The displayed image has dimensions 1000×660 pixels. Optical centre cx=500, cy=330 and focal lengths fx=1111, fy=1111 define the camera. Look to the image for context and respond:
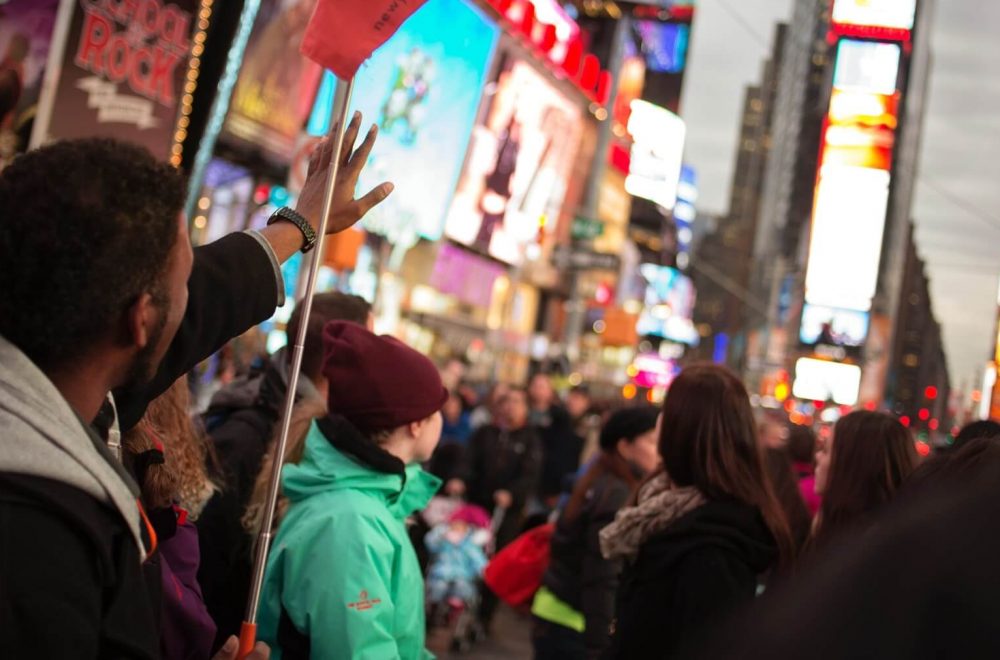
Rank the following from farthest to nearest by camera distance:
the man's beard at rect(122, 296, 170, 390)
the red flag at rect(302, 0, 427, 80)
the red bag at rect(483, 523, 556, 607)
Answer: the red bag at rect(483, 523, 556, 607) → the red flag at rect(302, 0, 427, 80) → the man's beard at rect(122, 296, 170, 390)

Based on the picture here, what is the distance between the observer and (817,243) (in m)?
62.1

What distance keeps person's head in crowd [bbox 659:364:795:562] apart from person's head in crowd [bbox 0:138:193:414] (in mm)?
2604

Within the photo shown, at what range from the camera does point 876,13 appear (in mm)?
62250

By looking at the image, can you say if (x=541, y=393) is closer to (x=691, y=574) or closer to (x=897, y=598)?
(x=691, y=574)

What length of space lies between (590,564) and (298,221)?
133 inches

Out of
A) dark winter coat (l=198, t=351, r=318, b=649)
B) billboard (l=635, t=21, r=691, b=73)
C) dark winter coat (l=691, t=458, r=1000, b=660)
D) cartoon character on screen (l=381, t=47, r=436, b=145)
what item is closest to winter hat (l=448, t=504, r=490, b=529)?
dark winter coat (l=198, t=351, r=318, b=649)

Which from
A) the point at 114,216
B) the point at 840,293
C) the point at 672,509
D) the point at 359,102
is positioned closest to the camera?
the point at 114,216

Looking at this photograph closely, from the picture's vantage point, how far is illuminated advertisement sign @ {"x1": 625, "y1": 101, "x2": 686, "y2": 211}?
6738 cm

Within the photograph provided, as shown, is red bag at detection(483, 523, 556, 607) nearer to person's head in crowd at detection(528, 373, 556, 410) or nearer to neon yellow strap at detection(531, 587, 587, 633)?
neon yellow strap at detection(531, 587, 587, 633)

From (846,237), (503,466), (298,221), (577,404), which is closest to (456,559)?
(503,466)

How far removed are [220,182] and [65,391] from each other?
20.4 m

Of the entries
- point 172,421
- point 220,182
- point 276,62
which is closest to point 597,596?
point 172,421

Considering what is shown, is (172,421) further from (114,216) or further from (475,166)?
(475,166)

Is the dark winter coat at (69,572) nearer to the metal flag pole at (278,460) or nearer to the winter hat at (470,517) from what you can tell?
the metal flag pole at (278,460)
